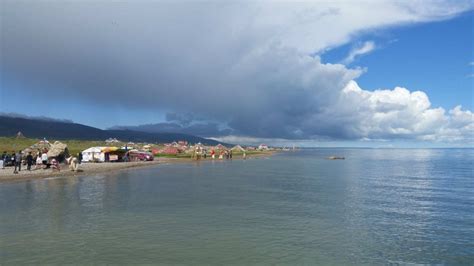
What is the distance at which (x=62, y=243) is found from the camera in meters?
19.3

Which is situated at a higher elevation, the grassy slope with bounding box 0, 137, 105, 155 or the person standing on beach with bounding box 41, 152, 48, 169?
the grassy slope with bounding box 0, 137, 105, 155

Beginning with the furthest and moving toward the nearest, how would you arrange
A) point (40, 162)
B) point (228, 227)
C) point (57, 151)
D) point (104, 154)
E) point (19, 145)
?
point (19, 145) → point (104, 154) → point (57, 151) → point (40, 162) → point (228, 227)

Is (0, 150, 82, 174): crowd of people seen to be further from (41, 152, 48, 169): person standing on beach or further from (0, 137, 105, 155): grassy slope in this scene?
(0, 137, 105, 155): grassy slope

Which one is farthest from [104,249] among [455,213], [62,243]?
[455,213]

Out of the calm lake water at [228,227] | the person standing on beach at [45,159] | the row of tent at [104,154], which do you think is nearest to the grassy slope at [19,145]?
the row of tent at [104,154]

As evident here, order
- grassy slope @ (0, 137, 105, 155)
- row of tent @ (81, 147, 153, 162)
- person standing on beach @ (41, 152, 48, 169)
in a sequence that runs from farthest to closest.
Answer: grassy slope @ (0, 137, 105, 155)
row of tent @ (81, 147, 153, 162)
person standing on beach @ (41, 152, 48, 169)

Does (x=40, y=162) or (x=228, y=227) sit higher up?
(x=40, y=162)

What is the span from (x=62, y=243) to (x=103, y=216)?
22.9ft

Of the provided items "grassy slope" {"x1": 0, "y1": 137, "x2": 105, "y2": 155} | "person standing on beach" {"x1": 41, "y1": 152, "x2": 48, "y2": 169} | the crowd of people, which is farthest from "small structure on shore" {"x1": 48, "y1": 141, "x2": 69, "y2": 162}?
"grassy slope" {"x1": 0, "y1": 137, "x2": 105, "y2": 155}

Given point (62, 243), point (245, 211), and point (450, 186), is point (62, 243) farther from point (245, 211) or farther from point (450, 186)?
point (450, 186)

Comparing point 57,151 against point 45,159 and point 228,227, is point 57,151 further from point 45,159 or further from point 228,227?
point 228,227

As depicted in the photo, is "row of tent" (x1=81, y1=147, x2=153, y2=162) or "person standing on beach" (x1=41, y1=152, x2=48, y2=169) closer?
"person standing on beach" (x1=41, y1=152, x2=48, y2=169)

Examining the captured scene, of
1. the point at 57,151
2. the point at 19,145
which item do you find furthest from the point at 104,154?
the point at 19,145

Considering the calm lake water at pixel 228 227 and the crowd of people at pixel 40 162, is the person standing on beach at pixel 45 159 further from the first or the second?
the calm lake water at pixel 228 227
